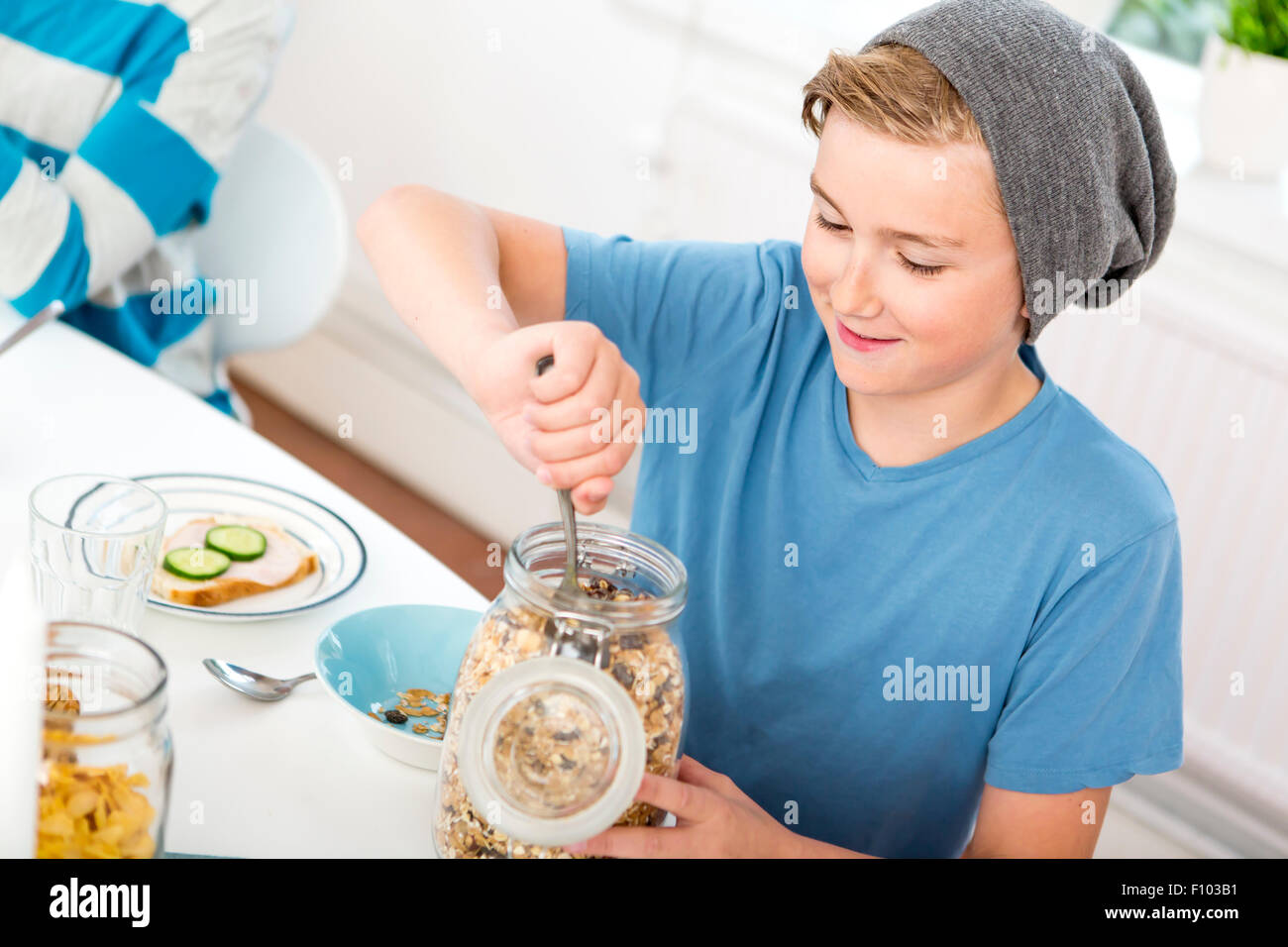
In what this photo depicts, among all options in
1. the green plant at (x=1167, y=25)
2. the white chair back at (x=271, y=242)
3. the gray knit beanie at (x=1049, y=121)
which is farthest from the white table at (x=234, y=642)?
the green plant at (x=1167, y=25)

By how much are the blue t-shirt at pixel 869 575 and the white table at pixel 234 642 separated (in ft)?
0.76

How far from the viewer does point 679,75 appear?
2.22m

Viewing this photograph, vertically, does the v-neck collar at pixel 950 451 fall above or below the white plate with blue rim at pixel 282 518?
above

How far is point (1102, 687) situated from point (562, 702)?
1.65 feet

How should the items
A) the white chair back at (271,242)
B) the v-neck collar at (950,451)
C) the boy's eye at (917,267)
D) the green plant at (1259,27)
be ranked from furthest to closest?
the green plant at (1259,27)
the white chair back at (271,242)
the v-neck collar at (950,451)
the boy's eye at (917,267)

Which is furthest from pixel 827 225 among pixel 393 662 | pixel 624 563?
pixel 393 662

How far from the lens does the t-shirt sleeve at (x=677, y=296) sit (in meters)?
1.09

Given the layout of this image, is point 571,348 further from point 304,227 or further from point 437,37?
point 437,37

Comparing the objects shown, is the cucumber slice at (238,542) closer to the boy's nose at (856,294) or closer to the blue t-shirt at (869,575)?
the blue t-shirt at (869,575)

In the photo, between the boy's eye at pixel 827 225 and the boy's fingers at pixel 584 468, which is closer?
the boy's fingers at pixel 584 468

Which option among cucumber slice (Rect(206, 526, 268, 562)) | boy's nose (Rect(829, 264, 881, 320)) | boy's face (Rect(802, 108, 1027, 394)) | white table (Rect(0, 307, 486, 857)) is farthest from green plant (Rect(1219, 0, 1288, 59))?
cucumber slice (Rect(206, 526, 268, 562))

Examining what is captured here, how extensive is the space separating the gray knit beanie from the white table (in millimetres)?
498

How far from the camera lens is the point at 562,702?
1.92ft

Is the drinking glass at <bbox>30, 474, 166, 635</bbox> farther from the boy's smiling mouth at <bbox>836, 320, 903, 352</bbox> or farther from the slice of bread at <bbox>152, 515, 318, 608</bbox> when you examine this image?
the boy's smiling mouth at <bbox>836, 320, 903, 352</bbox>
